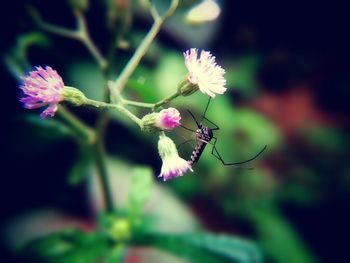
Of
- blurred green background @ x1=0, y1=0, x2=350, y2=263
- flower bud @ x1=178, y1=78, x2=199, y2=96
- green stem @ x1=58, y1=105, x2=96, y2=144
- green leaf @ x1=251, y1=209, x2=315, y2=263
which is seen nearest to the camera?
flower bud @ x1=178, y1=78, x2=199, y2=96

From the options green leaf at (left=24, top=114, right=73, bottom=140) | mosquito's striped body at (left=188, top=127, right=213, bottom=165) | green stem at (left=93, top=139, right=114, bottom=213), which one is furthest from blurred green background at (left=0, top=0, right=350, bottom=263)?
mosquito's striped body at (left=188, top=127, right=213, bottom=165)

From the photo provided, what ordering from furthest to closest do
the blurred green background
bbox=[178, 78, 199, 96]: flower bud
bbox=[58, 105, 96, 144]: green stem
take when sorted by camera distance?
the blurred green background
bbox=[58, 105, 96, 144]: green stem
bbox=[178, 78, 199, 96]: flower bud

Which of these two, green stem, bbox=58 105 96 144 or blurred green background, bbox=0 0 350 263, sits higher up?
blurred green background, bbox=0 0 350 263

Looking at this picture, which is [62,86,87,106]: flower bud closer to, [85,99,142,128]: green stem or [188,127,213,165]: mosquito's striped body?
[85,99,142,128]: green stem

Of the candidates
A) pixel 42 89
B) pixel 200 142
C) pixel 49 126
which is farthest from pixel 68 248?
pixel 42 89

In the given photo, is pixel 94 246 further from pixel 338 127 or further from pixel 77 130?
pixel 338 127

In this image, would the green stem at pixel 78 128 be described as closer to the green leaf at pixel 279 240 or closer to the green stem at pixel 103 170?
the green stem at pixel 103 170

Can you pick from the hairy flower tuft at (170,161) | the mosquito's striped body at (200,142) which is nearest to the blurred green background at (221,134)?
the mosquito's striped body at (200,142)
